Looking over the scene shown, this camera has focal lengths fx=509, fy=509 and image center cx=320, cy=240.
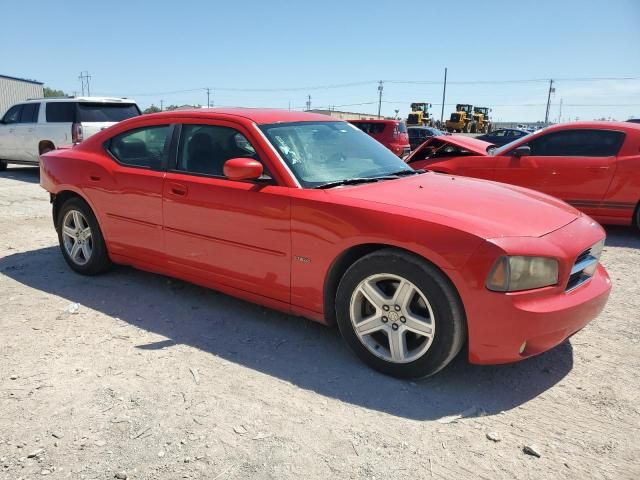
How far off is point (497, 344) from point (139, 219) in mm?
2911

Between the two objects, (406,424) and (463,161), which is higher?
(463,161)

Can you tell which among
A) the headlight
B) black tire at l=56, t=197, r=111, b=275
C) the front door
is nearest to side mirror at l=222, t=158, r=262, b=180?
the front door

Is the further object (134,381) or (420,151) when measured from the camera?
(420,151)

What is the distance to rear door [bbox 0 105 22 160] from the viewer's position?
12367 millimetres

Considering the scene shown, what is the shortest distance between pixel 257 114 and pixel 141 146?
3.60ft

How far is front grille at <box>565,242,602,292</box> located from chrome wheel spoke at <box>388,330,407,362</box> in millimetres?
961

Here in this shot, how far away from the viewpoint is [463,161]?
7559mm

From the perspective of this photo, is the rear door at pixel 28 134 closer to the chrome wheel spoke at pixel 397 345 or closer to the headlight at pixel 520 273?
the chrome wheel spoke at pixel 397 345

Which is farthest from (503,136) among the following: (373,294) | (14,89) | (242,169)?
(14,89)

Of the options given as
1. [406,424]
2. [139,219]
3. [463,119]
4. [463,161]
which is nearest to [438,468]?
[406,424]

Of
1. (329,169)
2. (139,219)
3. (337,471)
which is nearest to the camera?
(337,471)

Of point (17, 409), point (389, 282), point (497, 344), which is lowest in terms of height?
point (17, 409)

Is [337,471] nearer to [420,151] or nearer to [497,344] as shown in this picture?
[497,344]

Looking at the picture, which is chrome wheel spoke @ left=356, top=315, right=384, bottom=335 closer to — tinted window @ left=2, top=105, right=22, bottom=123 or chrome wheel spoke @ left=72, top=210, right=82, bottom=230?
chrome wheel spoke @ left=72, top=210, right=82, bottom=230
